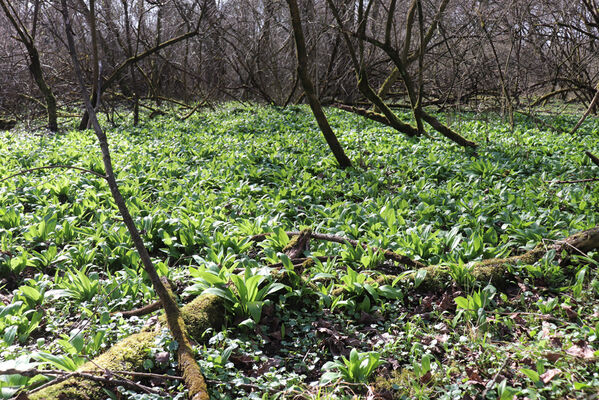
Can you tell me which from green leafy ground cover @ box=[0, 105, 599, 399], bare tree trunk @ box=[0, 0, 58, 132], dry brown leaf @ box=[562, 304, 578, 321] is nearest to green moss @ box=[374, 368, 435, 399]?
green leafy ground cover @ box=[0, 105, 599, 399]

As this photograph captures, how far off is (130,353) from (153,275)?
380mm

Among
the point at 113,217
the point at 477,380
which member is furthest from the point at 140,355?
the point at 113,217

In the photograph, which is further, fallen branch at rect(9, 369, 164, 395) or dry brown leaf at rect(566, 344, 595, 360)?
dry brown leaf at rect(566, 344, 595, 360)

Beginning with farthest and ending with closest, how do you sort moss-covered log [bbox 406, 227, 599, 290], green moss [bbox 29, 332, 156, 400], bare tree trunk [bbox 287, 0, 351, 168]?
bare tree trunk [bbox 287, 0, 351, 168] < moss-covered log [bbox 406, 227, 599, 290] < green moss [bbox 29, 332, 156, 400]

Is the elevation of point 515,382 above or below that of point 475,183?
below

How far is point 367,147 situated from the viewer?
7.20 m

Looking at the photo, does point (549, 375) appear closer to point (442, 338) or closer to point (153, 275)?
point (442, 338)

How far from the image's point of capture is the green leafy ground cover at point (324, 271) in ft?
6.91

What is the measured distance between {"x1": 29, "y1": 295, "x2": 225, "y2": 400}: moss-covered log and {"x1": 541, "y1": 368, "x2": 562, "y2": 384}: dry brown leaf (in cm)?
164

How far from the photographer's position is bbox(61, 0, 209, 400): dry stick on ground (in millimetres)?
1941

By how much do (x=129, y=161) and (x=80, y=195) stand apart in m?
1.79

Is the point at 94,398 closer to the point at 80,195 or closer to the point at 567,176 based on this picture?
the point at 80,195

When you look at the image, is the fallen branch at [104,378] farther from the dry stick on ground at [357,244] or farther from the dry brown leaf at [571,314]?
the dry brown leaf at [571,314]

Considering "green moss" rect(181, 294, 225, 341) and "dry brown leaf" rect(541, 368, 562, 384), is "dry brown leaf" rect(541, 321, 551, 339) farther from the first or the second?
"green moss" rect(181, 294, 225, 341)
